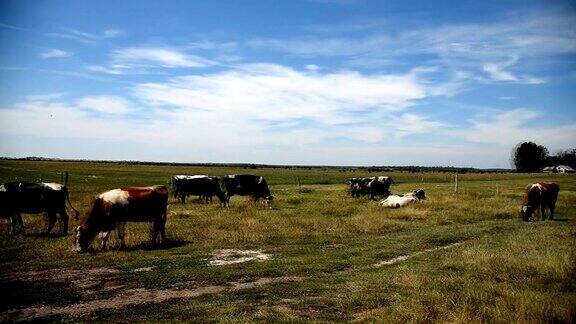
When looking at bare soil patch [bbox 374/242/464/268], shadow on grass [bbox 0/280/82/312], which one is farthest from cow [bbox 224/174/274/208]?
shadow on grass [bbox 0/280/82/312]

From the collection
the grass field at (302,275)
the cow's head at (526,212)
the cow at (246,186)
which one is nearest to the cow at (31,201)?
the grass field at (302,275)

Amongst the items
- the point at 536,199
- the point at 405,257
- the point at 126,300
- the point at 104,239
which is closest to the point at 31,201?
the point at 104,239

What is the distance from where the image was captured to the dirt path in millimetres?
8477

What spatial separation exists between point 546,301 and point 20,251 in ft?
51.0

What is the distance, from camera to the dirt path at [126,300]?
848 centimetres

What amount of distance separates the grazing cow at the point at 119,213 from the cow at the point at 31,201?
3215 mm

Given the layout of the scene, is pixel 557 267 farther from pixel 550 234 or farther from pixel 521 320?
pixel 550 234

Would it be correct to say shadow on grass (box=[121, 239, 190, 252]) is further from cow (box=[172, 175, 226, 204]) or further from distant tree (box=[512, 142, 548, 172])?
distant tree (box=[512, 142, 548, 172])

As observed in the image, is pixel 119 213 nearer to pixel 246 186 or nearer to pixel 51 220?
pixel 51 220

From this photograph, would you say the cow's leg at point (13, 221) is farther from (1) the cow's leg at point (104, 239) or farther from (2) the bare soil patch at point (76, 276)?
(2) the bare soil patch at point (76, 276)

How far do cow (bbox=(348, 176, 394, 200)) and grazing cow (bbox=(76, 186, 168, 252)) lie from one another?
912 inches

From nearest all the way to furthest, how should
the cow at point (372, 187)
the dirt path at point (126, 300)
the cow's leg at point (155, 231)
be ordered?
→ 1. the dirt path at point (126, 300)
2. the cow's leg at point (155, 231)
3. the cow at point (372, 187)

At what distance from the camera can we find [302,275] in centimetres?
1180

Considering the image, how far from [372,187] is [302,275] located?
85.8 ft
